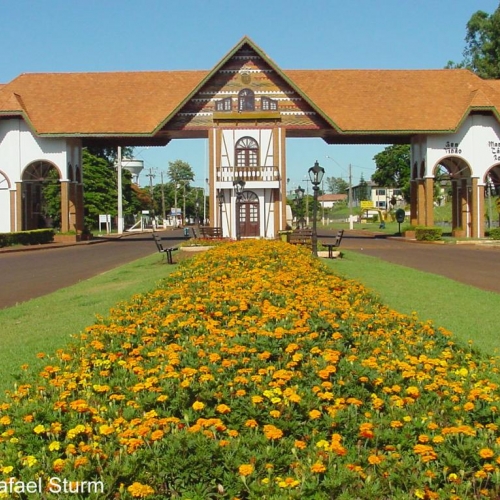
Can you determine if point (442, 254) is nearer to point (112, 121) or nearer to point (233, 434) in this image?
point (112, 121)

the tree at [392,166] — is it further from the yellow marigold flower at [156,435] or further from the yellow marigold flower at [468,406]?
the yellow marigold flower at [156,435]

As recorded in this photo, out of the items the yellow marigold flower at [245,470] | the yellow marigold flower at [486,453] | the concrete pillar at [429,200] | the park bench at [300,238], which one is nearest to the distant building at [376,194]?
the concrete pillar at [429,200]

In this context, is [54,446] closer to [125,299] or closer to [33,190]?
[125,299]

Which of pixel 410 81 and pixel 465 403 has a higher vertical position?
pixel 410 81

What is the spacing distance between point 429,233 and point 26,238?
22097mm

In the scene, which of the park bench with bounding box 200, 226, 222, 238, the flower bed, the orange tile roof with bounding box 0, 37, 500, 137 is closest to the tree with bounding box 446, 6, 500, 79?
the orange tile roof with bounding box 0, 37, 500, 137

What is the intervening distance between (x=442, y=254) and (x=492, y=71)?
135 ft

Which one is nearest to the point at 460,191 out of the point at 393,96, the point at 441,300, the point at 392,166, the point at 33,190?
the point at 393,96

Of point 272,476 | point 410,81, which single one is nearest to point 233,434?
point 272,476

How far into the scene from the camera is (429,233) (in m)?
42.3

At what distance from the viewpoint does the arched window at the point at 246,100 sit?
41562 mm

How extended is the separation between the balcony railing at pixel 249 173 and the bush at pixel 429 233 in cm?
888

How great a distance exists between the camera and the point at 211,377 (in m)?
5.91

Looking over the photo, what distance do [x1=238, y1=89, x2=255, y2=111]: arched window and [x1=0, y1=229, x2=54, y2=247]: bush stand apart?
43.1 ft
